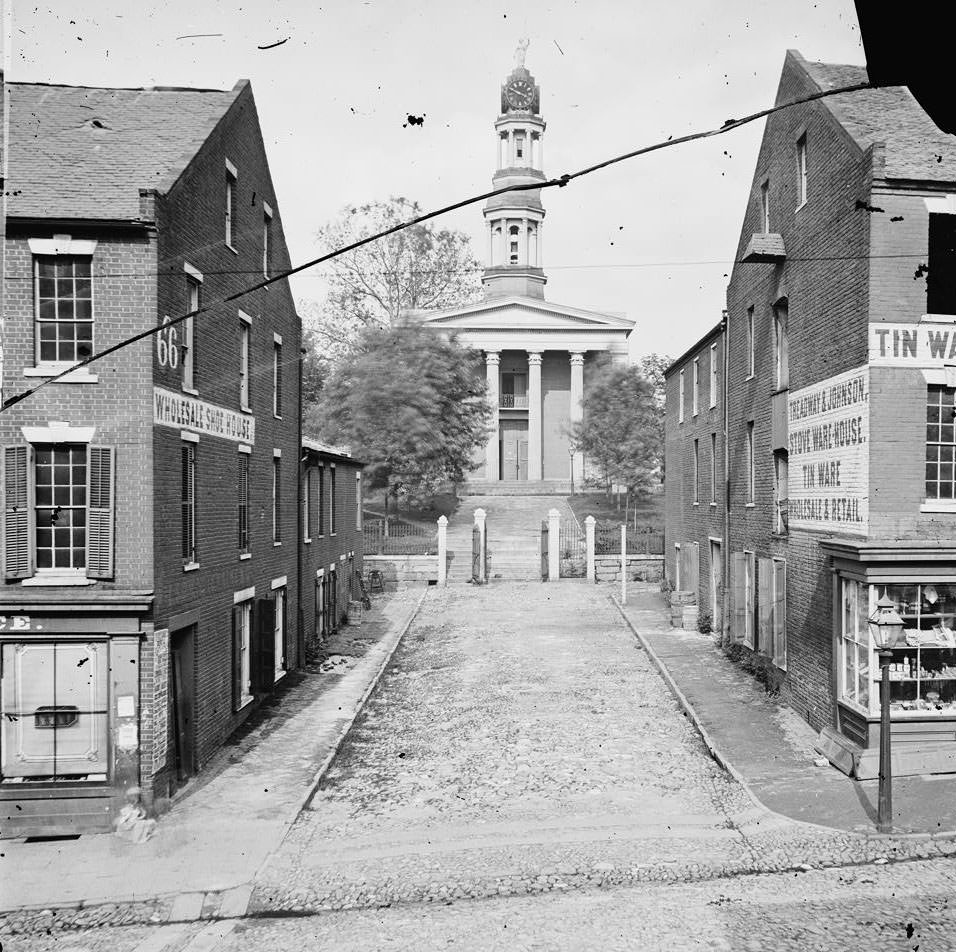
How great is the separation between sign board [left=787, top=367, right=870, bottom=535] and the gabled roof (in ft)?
144

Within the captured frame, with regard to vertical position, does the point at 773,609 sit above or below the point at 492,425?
below

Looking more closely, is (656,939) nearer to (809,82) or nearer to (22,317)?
(22,317)

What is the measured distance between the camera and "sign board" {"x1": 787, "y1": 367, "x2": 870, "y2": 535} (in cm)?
1562

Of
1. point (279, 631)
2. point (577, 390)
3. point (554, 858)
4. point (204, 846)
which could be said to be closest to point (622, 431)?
point (577, 390)

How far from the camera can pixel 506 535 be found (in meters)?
47.0

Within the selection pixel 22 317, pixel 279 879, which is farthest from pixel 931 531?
pixel 22 317

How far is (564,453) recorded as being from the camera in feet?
218

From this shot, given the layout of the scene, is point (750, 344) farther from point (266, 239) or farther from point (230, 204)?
point (230, 204)

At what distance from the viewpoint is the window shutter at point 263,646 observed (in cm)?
1983

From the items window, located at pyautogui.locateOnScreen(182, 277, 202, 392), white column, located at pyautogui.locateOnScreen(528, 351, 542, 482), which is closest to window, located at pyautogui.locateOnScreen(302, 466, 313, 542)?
window, located at pyautogui.locateOnScreen(182, 277, 202, 392)

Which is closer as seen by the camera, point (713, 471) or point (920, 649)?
point (920, 649)

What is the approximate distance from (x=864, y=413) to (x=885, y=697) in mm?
4726

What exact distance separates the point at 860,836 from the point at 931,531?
5.09 metres

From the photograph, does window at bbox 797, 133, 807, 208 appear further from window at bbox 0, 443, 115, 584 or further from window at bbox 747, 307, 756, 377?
window at bbox 0, 443, 115, 584
